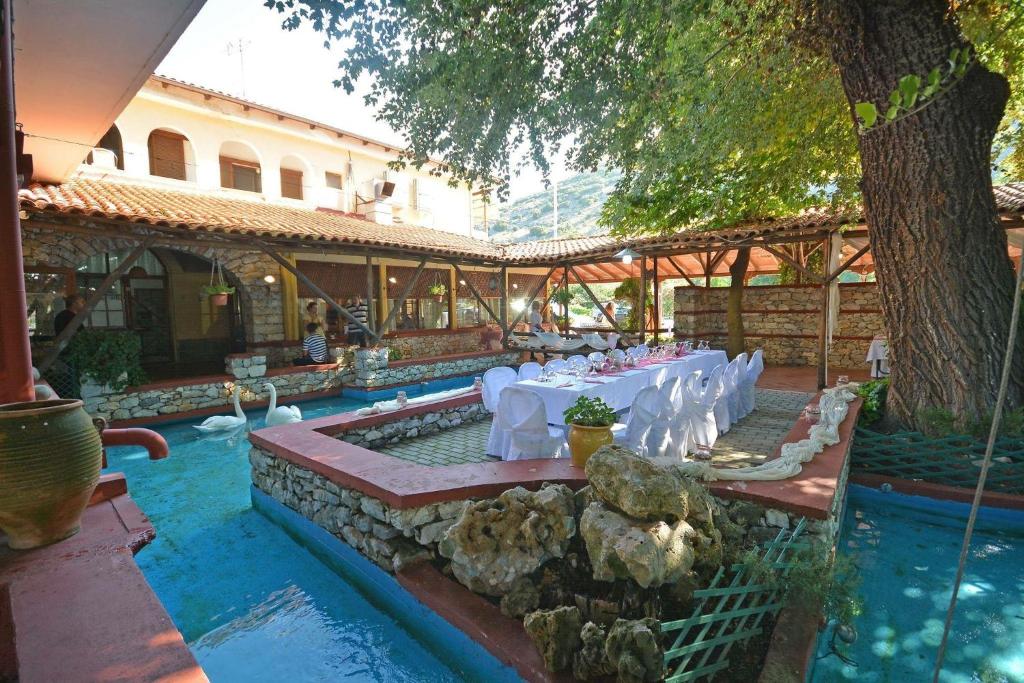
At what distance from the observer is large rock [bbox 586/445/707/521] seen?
2.77 metres

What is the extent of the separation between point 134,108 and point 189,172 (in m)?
1.58

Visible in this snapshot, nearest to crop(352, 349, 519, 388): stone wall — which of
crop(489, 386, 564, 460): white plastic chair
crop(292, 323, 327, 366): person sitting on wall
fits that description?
crop(292, 323, 327, 366): person sitting on wall

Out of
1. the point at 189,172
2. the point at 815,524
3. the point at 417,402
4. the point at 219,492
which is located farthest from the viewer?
the point at 189,172

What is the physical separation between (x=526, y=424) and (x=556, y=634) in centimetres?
236

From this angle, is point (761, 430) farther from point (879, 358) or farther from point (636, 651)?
point (636, 651)

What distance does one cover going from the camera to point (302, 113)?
46.0 feet

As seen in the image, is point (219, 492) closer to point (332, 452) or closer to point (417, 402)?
point (332, 452)

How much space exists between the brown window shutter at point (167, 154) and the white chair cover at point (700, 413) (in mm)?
12676

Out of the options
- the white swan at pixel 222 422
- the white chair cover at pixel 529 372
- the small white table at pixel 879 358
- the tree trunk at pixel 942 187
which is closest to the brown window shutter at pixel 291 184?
the white swan at pixel 222 422

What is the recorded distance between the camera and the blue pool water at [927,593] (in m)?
2.70

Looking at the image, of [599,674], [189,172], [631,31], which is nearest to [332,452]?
[599,674]

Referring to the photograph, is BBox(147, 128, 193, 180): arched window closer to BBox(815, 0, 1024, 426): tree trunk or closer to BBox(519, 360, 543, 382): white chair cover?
BBox(519, 360, 543, 382): white chair cover

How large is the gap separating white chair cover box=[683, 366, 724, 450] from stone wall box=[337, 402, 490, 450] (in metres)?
3.12

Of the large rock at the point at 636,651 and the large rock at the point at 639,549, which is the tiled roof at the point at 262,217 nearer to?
the large rock at the point at 639,549
